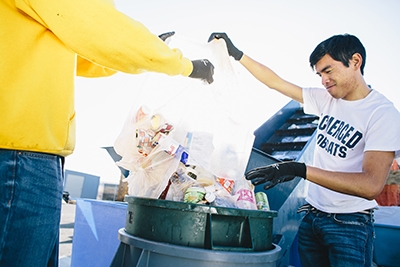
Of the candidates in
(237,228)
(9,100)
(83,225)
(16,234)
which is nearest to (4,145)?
(9,100)

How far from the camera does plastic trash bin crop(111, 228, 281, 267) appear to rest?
1101 mm

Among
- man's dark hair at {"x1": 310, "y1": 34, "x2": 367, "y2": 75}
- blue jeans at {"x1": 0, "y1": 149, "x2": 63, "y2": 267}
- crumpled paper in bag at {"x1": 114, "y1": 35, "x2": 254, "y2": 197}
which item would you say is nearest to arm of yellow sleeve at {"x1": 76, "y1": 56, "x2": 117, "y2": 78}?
crumpled paper in bag at {"x1": 114, "y1": 35, "x2": 254, "y2": 197}

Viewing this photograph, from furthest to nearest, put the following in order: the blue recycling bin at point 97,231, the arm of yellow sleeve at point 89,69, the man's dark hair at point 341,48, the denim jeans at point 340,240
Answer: the blue recycling bin at point 97,231
the man's dark hair at point 341,48
the denim jeans at point 340,240
the arm of yellow sleeve at point 89,69

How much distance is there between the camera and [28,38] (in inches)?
37.3

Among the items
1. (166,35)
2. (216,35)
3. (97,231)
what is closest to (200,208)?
(166,35)

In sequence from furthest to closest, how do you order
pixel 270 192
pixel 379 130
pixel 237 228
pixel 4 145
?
pixel 270 192
pixel 379 130
pixel 237 228
pixel 4 145

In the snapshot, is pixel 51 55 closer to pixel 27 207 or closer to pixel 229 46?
pixel 27 207

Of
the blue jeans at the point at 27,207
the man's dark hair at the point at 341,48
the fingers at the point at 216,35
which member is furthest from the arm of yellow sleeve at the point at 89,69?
the man's dark hair at the point at 341,48

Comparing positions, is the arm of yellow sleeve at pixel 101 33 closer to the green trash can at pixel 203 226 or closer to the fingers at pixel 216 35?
the green trash can at pixel 203 226

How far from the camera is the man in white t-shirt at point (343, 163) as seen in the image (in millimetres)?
1477

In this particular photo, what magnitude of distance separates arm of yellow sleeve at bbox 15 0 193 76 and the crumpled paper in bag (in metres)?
0.54

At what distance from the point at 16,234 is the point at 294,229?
2156mm

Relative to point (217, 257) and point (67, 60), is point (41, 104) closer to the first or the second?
point (67, 60)

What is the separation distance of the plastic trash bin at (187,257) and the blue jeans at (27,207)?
35 cm
